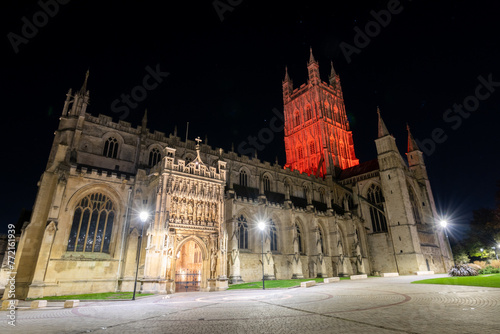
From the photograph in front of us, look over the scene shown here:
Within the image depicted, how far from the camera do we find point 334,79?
72.9m

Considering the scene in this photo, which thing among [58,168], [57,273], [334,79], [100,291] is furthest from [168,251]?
[334,79]

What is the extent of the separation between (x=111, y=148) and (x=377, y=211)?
39.7 metres

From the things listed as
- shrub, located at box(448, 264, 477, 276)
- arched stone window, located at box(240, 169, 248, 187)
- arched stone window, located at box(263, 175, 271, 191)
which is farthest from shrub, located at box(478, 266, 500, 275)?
arched stone window, located at box(240, 169, 248, 187)

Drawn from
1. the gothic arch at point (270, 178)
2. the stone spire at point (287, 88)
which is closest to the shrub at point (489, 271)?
the gothic arch at point (270, 178)

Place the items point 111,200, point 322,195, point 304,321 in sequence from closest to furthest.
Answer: point 304,321 < point 111,200 < point 322,195

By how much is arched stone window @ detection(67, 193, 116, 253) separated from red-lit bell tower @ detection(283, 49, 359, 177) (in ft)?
135

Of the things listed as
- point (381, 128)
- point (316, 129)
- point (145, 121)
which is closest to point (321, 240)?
point (381, 128)

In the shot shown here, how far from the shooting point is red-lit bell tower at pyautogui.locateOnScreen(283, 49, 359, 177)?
58125mm

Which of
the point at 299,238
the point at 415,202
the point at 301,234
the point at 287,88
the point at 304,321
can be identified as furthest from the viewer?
the point at 287,88

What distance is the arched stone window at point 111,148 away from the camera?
91.6ft

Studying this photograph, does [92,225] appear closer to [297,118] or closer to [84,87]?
[84,87]

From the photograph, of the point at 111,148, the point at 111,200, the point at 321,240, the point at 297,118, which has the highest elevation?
the point at 297,118

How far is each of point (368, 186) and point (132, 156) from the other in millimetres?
38421

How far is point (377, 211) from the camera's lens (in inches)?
1729
